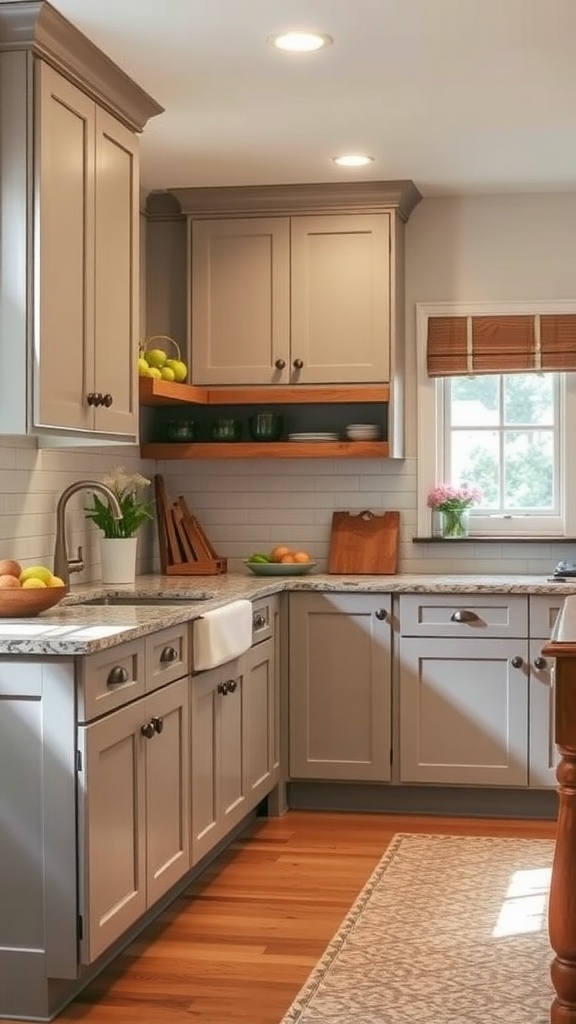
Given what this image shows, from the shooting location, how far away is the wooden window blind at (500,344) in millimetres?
5809

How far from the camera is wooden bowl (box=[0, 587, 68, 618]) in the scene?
3.73m

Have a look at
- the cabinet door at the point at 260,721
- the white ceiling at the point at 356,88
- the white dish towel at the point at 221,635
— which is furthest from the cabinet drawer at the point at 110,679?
the white ceiling at the point at 356,88

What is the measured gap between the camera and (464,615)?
17.5ft

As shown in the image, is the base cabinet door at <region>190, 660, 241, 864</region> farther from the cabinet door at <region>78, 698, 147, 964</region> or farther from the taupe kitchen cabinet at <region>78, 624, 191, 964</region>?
the cabinet door at <region>78, 698, 147, 964</region>

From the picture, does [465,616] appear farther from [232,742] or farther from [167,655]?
[167,655]

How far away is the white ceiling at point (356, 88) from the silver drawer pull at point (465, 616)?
5.57 feet

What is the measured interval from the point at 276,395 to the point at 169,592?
1228 mm

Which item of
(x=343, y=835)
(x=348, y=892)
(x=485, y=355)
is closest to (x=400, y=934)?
(x=348, y=892)

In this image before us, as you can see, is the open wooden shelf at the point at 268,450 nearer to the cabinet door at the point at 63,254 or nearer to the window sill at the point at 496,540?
the window sill at the point at 496,540

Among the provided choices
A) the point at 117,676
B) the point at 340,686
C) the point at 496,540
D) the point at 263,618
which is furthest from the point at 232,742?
the point at 496,540

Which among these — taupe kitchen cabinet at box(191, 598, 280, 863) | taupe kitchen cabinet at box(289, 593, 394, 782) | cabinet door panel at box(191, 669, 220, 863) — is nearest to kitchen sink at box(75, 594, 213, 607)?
taupe kitchen cabinet at box(191, 598, 280, 863)

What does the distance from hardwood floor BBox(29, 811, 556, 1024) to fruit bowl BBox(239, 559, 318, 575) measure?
0.96 metres

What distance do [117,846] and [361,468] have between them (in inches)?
111

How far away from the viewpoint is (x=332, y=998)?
3.44 m
